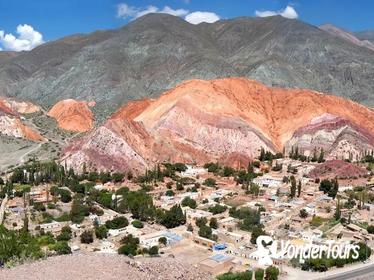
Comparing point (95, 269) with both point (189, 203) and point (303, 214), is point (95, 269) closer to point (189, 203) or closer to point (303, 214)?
point (189, 203)

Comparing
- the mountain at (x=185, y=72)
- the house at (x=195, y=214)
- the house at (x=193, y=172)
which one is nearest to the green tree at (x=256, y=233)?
the house at (x=195, y=214)

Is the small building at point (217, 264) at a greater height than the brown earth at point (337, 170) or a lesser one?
lesser

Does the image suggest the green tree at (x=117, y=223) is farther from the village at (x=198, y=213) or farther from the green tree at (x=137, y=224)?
the green tree at (x=137, y=224)

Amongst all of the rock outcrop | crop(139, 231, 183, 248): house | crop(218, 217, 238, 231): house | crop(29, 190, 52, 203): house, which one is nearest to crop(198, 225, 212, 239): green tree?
crop(139, 231, 183, 248): house

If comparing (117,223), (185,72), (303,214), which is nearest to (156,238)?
(117,223)

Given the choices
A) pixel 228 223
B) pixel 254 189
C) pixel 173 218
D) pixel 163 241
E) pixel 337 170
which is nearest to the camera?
pixel 163 241

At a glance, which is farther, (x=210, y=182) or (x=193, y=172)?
(x=193, y=172)

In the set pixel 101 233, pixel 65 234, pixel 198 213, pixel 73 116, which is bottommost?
pixel 65 234

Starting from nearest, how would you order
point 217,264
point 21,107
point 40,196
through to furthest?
point 217,264, point 40,196, point 21,107
